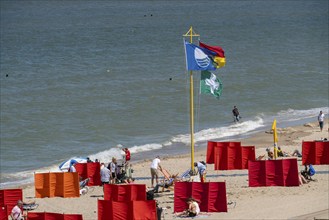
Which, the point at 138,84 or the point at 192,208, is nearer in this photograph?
the point at 192,208

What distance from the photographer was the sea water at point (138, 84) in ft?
156

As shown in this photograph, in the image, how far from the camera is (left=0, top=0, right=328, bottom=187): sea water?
4750 cm

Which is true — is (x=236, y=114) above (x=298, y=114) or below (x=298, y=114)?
below

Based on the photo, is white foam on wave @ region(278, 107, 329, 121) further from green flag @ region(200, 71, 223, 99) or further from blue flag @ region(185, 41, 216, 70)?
blue flag @ region(185, 41, 216, 70)

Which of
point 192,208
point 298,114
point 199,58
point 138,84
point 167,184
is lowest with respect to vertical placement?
point 192,208

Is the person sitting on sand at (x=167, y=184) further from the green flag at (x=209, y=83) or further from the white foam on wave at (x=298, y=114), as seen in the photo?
the white foam on wave at (x=298, y=114)

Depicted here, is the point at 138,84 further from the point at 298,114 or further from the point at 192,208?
the point at 192,208

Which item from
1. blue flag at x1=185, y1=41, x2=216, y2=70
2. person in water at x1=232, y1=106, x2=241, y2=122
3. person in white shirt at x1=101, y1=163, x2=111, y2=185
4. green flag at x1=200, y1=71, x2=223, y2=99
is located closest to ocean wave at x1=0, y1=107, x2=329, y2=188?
person in water at x1=232, y1=106, x2=241, y2=122

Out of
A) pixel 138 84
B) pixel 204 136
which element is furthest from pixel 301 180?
pixel 138 84

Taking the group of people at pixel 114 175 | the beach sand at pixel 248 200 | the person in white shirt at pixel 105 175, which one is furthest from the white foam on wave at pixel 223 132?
the person in white shirt at pixel 105 175

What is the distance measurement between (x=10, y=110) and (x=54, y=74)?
15.9m

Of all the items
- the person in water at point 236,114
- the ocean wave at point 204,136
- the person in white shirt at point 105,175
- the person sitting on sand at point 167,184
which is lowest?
the person sitting on sand at point 167,184

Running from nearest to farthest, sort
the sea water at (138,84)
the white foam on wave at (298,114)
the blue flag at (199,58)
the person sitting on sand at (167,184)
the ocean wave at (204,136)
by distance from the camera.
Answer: the blue flag at (199,58) < the person sitting on sand at (167,184) < the ocean wave at (204,136) < the sea water at (138,84) < the white foam on wave at (298,114)

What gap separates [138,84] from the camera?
67.2 meters
